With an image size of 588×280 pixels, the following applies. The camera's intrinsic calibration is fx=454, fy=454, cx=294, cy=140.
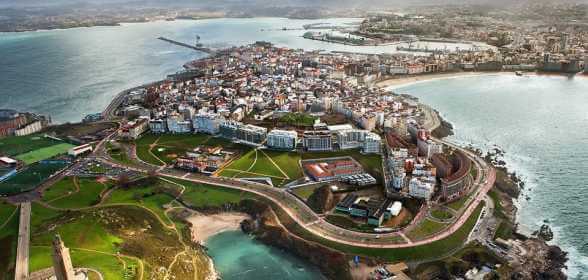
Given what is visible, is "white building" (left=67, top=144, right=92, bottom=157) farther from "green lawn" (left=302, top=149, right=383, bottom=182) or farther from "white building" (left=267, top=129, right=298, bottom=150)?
"green lawn" (left=302, top=149, right=383, bottom=182)

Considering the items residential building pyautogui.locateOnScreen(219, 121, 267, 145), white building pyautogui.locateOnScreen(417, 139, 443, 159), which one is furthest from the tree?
white building pyautogui.locateOnScreen(417, 139, 443, 159)

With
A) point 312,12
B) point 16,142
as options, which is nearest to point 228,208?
point 16,142

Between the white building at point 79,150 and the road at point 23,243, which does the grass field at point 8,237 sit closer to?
the road at point 23,243

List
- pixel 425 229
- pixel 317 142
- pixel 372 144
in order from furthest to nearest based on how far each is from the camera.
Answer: pixel 317 142
pixel 372 144
pixel 425 229

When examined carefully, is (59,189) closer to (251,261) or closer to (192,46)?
(251,261)

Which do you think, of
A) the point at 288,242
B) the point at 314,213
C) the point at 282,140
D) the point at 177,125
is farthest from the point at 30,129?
the point at 288,242

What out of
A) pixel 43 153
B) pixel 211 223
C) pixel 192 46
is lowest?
pixel 211 223
